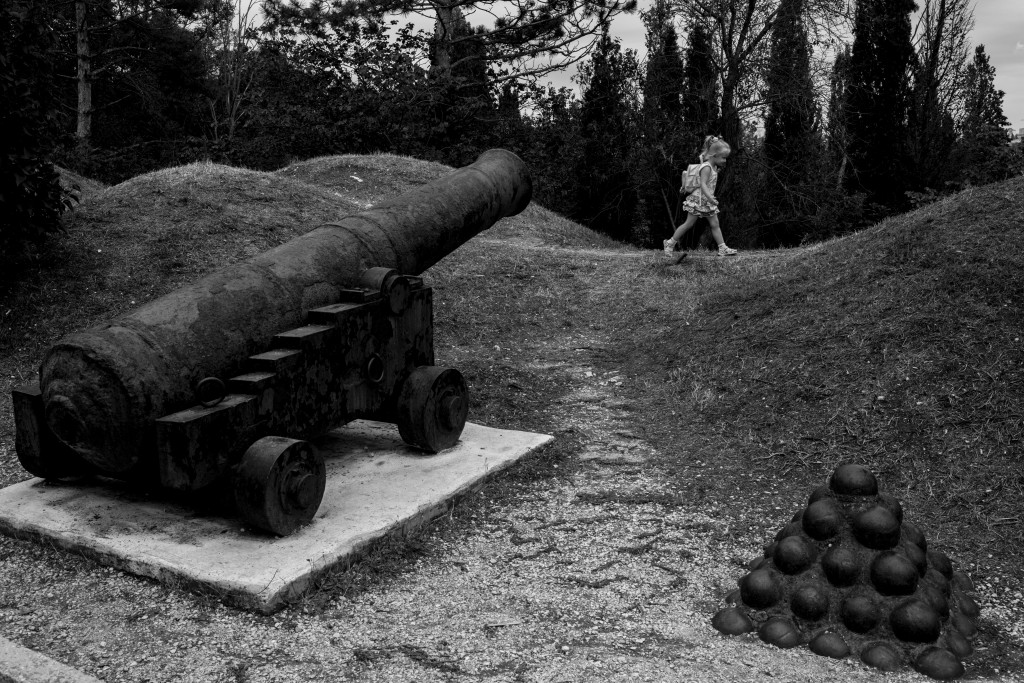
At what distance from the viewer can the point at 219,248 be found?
33.8 feet

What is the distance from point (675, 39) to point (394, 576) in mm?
18051

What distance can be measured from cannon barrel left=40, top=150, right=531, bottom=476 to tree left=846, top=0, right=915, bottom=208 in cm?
1662

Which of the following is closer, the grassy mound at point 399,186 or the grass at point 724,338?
the grass at point 724,338

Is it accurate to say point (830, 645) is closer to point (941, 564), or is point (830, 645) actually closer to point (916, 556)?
point (916, 556)

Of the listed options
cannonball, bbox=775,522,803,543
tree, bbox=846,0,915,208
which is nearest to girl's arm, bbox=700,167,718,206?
cannonball, bbox=775,522,803,543

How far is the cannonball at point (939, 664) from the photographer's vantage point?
3.33m

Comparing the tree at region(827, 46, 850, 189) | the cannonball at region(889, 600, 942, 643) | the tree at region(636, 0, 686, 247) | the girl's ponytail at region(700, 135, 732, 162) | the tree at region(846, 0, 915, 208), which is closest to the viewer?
the cannonball at region(889, 600, 942, 643)

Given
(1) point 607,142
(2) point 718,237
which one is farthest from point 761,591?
(1) point 607,142

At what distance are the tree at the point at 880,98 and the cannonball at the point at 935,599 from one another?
57.6 ft

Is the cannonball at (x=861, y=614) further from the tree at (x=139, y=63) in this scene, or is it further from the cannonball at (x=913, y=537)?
the tree at (x=139, y=63)

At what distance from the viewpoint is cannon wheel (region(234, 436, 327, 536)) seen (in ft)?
13.3

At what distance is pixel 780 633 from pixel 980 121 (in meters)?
18.4

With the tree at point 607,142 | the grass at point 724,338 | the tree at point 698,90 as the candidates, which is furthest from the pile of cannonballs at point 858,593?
the tree at point 607,142

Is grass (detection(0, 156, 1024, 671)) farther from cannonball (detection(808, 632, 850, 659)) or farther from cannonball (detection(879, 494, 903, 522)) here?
cannonball (detection(808, 632, 850, 659))
